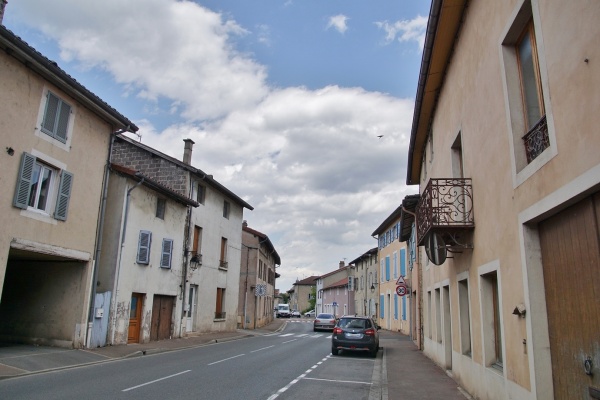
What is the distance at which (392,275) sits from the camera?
33.6m

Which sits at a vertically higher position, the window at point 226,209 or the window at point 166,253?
the window at point 226,209

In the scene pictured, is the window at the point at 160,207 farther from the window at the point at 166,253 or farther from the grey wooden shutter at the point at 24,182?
the grey wooden shutter at the point at 24,182

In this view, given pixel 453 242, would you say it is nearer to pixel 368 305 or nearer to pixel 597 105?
pixel 597 105

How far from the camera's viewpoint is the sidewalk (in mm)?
9523

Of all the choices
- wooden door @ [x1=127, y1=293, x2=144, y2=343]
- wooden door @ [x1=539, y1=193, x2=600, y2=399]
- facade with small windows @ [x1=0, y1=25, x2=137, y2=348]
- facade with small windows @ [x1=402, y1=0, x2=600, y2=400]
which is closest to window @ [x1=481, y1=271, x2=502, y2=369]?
facade with small windows @ [x1=402, y1=0, x2=600, y2=400]

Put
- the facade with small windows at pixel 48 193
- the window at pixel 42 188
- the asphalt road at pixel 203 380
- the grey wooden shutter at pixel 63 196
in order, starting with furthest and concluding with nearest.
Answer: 1. the grey wooden shutter at pixel 63 196
2. the window at pixel 42 188
3. the facade with small windows at pixel 48 193
4. the asphalt road at pixel 203 380

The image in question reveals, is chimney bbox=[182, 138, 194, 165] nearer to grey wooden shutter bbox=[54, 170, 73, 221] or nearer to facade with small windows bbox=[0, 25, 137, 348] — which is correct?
facade with small windows bbox=[0, 25, 137, 348]

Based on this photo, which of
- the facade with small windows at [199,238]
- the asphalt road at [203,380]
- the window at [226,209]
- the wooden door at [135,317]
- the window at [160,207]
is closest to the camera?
the asphalt road at [203,380]

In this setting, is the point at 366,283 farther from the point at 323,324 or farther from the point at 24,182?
the point at 24,182

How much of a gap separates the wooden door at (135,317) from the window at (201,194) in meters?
7.21

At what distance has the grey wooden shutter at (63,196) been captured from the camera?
45.6 ft

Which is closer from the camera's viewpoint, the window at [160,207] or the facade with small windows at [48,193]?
the facade with small windows at [48,193]

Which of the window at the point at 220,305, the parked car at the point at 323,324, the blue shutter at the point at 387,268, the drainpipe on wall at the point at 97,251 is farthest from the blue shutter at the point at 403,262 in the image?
the drainpipe on wall at the point at 97,251

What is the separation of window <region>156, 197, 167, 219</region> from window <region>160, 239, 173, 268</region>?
1.16 metres
